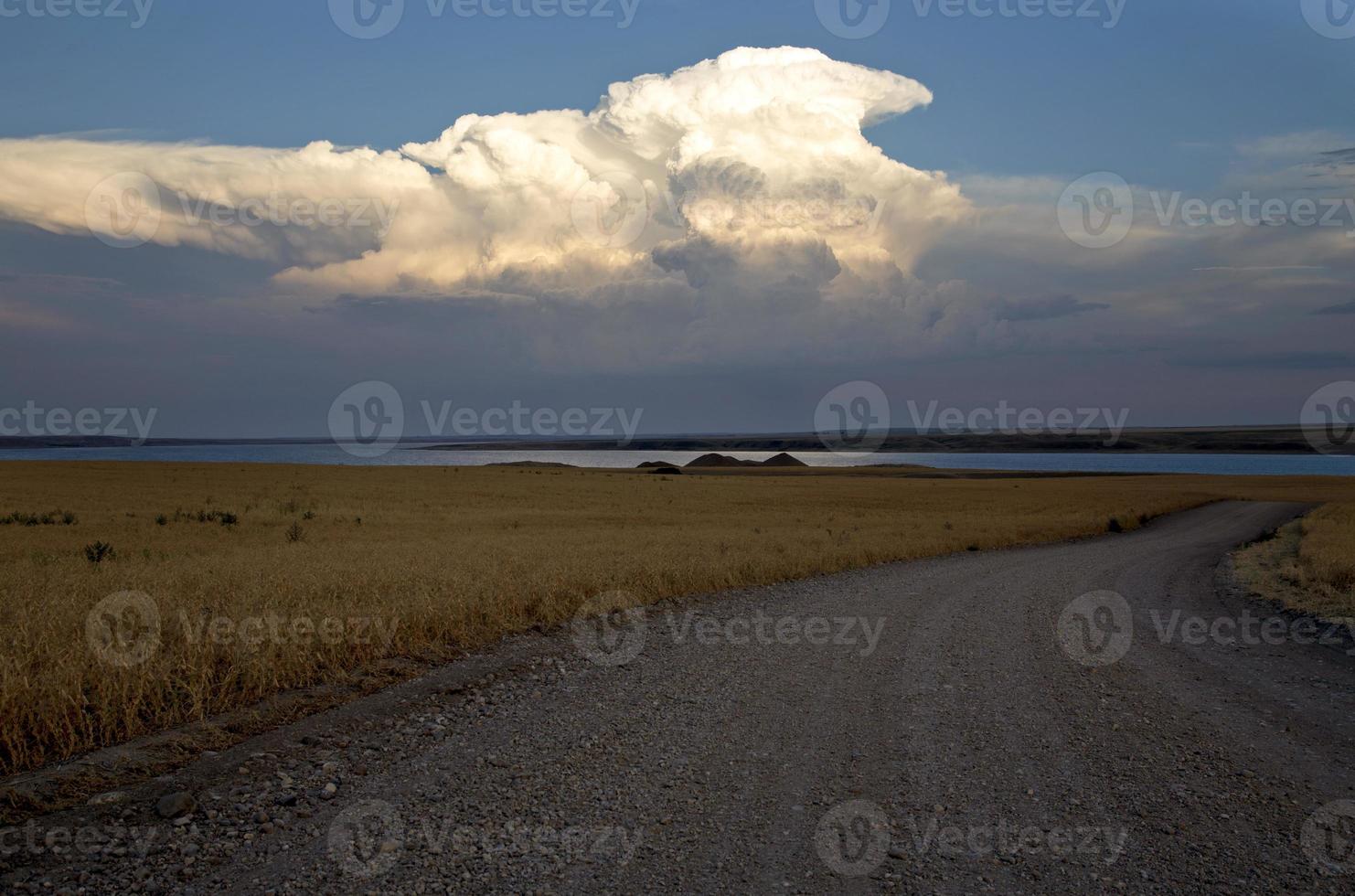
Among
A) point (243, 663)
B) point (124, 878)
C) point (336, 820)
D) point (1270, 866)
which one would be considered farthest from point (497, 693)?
point (1270, 866)

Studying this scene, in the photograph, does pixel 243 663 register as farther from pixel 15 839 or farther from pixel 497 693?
pixel 15 839
